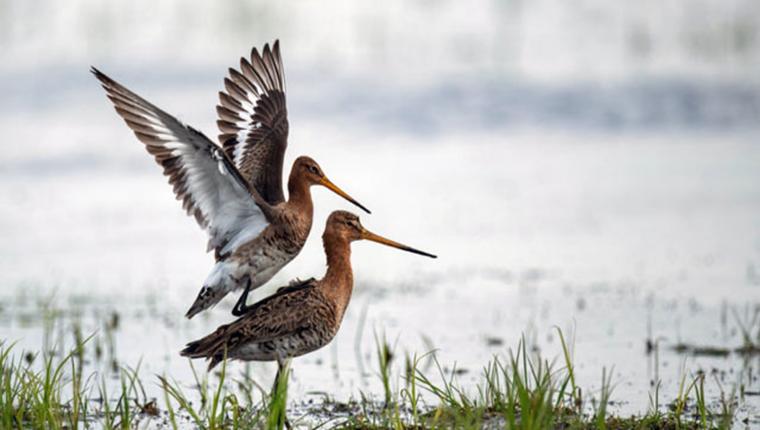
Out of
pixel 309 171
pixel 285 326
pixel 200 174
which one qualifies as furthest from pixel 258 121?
pixel 285 326

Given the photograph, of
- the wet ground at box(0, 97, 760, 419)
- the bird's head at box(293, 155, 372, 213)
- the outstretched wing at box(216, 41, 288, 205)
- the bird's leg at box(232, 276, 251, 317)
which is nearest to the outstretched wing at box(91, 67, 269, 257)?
the bird's leg at box(232, 276, 251, 317)

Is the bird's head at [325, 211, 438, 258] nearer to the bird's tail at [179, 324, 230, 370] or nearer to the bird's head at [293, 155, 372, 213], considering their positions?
the bird's head at [293, 155, 372, 213]

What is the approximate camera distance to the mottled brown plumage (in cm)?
623

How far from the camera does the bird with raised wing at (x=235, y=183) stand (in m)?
6.64

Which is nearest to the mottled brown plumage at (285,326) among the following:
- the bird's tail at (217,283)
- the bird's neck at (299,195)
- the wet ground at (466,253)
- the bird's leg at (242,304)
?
the bird's leg at (242,304)

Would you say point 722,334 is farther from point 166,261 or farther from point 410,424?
point 166,261

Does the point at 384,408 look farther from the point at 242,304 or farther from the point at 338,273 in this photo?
the point at 242,304

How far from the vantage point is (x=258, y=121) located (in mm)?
8094

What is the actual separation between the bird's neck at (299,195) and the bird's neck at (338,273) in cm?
60

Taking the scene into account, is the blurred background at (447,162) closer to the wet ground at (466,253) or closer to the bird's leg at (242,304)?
the wet ground at (466,253)

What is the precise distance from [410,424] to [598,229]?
6.48 meters

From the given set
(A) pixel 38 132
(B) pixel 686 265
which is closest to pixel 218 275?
(B) pixel 686 265

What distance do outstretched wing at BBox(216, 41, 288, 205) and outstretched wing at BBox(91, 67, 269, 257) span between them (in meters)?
0.59

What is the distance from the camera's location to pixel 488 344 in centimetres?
827
